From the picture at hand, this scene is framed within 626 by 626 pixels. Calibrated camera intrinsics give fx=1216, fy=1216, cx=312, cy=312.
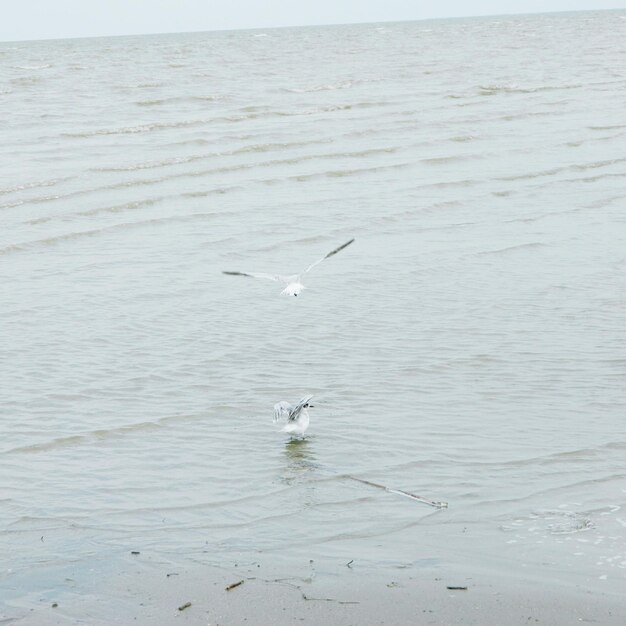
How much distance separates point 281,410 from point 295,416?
15 centimetres

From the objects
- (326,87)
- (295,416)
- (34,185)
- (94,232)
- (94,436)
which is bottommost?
(94,436)

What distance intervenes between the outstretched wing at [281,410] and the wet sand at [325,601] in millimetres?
1762

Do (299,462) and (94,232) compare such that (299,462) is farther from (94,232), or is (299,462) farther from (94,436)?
(94,232)

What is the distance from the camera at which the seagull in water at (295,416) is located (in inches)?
247

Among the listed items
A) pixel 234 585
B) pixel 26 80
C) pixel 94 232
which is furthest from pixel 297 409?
pixel 26 80

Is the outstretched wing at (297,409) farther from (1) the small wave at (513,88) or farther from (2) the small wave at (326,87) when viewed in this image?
(2) the small wave at (326,87)

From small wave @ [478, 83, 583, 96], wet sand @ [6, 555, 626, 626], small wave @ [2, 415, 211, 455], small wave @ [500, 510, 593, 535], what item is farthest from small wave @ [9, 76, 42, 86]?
wet sand @ [6, 555, 626, 626]

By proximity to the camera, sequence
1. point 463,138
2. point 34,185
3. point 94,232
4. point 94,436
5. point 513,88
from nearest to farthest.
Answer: point 94,436 → point 94,232 → point 34,185 → point 463,138 → point 513,88

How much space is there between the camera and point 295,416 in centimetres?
629

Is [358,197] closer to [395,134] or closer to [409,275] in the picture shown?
[409,275]

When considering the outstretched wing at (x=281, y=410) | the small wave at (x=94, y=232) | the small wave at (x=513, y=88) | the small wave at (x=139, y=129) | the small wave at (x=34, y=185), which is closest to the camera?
the outstretched wing at (x=281, y=410)

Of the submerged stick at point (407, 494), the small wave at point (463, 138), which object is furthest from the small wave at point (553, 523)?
the small wave at point (463, 138)

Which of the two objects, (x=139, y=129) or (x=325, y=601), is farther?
(x=139, y=129)

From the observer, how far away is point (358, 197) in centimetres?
1485
